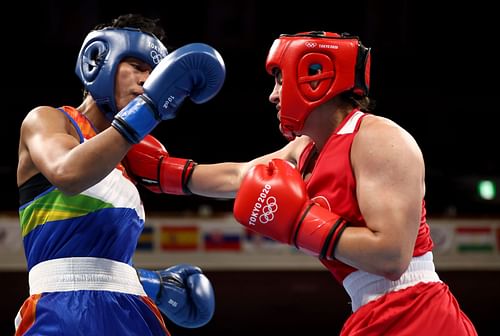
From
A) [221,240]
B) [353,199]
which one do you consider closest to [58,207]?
[353,199]

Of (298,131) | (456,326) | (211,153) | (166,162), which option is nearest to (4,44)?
(211,153)

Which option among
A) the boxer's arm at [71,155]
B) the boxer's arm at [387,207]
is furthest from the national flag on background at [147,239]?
the boxer's arm at [387,207]

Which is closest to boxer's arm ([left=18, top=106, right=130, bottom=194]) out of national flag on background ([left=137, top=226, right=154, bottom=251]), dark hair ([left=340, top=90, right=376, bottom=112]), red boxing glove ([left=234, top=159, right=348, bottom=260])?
red boxing glove ([left=234, top=159, right=348, bottom=260])

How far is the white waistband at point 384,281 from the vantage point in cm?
212

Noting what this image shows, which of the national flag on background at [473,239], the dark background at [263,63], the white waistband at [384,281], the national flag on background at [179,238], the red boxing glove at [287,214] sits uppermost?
the red boxing glove at [287,214]

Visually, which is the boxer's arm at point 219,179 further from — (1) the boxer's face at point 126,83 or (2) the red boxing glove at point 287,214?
Answer: (2) the red boxing glove at point 287,214

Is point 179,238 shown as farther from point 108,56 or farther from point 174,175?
point 108,56

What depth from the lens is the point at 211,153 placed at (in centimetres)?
825

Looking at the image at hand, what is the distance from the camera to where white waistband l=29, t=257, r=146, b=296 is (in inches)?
91.2

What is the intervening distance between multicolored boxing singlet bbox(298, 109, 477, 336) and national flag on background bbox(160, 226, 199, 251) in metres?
3.96

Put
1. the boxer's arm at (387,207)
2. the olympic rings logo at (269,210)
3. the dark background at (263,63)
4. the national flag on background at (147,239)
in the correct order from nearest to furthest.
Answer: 1. the boxer's arm at (387,207)
2. the olympic rings logo at (269,210)
3. the national flag on background at (147,239)
4. the dark background at (263,63)

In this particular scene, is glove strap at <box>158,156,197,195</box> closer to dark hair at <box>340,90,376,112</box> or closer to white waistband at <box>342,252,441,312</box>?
dark hair at <box>340,90,376,112</box>

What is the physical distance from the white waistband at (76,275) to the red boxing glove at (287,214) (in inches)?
20.2

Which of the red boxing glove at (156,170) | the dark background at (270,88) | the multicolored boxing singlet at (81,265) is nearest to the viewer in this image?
the multicolored boxing singlet at (81,265)
